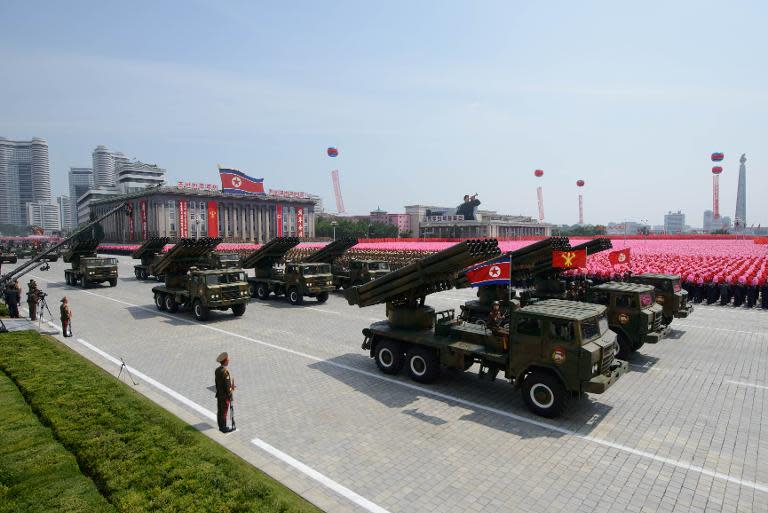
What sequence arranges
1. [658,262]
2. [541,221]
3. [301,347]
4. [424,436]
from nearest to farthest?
[424,436]
[301,347]
[658,262]
[541,221]

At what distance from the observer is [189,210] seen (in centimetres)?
10144

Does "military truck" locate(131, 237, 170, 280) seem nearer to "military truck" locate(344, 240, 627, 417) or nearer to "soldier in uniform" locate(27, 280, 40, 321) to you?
"soldier in uniform" locate(27, 280, 40, 321)

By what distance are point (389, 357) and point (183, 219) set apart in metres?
98.9

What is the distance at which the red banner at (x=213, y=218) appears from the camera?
102 metres

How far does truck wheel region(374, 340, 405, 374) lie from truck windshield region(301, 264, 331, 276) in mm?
11553

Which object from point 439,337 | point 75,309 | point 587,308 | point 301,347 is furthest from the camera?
point 75,309

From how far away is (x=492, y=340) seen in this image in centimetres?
964

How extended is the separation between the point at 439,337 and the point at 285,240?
14.8m

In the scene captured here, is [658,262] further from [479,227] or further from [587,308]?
[479,227]

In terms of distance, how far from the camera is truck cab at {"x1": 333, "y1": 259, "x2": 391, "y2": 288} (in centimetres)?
2499

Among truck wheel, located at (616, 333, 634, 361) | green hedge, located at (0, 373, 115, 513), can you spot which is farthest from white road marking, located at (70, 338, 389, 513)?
truck wheel, located at (616, 333, 634, 361)

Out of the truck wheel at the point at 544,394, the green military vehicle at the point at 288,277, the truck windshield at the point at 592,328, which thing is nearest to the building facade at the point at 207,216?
the green military vehicle at the point at 288,277

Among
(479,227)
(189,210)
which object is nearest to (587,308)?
(479,227)

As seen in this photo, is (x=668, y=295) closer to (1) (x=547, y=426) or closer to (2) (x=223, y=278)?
(1) (x=547, y=426)
